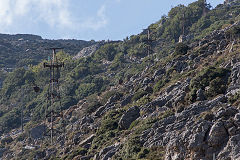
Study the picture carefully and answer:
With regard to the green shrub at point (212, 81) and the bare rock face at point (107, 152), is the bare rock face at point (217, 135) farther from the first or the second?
the bare rock face at point (107, 152)

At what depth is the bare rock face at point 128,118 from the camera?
48.8m

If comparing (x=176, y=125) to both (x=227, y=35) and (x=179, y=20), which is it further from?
(x=179, y=20)

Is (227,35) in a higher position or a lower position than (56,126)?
higher

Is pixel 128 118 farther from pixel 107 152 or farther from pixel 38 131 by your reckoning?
pixel 38 131

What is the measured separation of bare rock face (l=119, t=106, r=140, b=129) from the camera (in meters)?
48.8

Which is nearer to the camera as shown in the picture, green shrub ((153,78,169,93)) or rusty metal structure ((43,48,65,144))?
rusty metal structure ((43,48,65,144))

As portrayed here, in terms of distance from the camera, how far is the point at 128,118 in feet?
161

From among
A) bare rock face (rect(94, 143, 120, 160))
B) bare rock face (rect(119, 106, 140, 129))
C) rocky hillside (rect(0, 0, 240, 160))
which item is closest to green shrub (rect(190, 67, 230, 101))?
rocky hillside (rect(0, 0, 240, 160))

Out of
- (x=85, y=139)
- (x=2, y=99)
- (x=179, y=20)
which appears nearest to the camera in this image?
(x=85, y=139)

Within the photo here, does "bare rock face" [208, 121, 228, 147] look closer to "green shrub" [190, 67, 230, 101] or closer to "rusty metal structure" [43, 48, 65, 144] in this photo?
"green shrub" [190, 67, 230, 101]

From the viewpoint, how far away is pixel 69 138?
56.9 m

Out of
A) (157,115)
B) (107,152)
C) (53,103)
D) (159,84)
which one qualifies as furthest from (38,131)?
(107,152)

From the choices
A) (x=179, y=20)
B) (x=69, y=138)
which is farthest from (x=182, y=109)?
(x=179, y=20)

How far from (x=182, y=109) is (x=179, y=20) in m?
84.4
